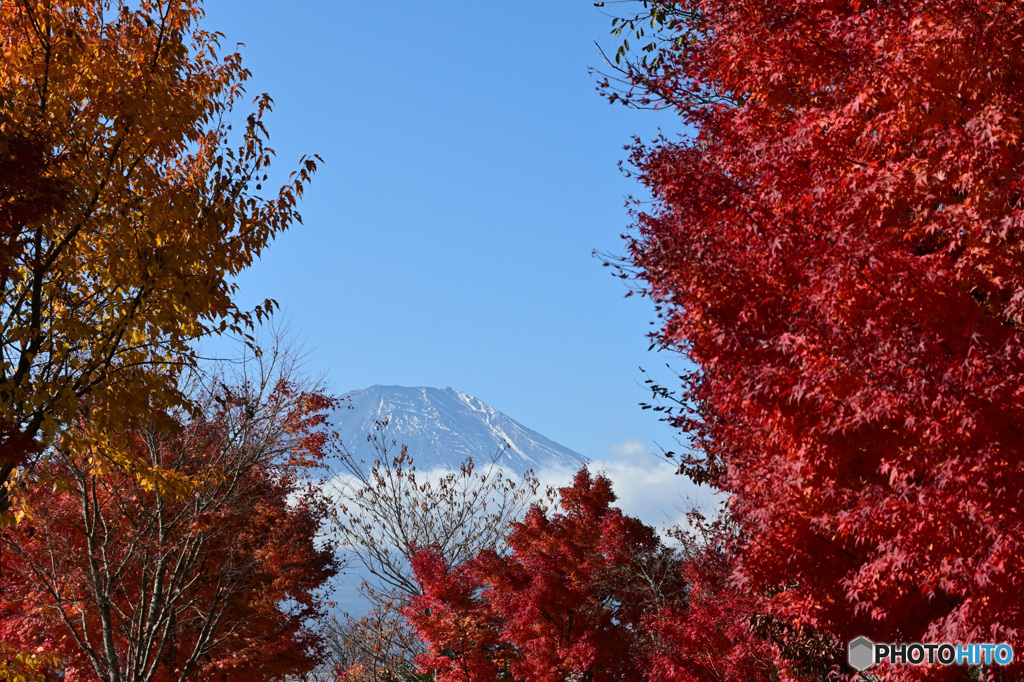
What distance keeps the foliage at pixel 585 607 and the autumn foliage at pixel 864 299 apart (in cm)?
364

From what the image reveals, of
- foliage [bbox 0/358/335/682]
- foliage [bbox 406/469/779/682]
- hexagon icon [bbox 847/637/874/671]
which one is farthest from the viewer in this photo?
foliage [bbox 406/469/779/682]

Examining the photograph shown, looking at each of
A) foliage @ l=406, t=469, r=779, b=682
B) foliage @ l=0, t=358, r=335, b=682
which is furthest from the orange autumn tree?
foliage @ l=406, t=469, r=779, b=682

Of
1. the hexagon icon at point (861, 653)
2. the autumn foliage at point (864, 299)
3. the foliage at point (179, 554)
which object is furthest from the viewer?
the foliage at point (179, 554)

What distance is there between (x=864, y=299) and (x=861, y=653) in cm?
334

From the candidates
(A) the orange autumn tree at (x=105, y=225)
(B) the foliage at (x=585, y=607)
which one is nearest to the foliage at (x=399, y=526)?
(B) the foliage at (x=585, y=607)

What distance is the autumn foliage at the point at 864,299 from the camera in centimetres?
525

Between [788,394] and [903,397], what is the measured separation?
3.74 ft

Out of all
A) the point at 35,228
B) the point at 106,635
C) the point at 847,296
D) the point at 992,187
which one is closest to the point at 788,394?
the point at 847,296

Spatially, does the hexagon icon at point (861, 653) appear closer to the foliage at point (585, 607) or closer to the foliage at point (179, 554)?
the foliage at point (585, 607)

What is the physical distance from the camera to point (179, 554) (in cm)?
1534

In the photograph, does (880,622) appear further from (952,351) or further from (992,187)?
(992,187)

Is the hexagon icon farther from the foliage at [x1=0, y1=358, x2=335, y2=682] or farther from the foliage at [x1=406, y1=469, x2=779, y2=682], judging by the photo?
the foliage at [x1=0, y1=358, x2=335, y2=682]

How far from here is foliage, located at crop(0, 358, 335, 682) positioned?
11656 mm

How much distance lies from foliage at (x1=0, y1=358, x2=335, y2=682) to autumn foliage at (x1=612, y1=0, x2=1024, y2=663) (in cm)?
556
